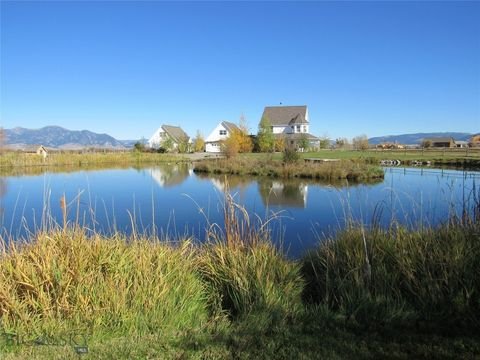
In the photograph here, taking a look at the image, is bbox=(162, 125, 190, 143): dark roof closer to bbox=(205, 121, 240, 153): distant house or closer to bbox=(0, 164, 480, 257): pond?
bbox=(205, 121, 240, 153): distant house

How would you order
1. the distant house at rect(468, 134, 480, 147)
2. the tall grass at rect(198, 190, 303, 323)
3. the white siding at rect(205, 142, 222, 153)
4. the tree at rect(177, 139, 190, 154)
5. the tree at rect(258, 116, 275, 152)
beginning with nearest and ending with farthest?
the tall grass at rect(198, 190, 303, 323), the tree at rect(258, 116, 275, 152), the tree at rect(177, 139, 190, 154), the white siding at rect(205, 142, 222, 153), the distant house at rect(468, 134, 480, 147)

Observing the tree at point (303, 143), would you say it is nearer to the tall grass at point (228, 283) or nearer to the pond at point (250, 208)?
the pond at point (250, 208)

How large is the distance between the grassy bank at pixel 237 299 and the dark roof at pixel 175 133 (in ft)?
233

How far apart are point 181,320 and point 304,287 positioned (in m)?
1.81

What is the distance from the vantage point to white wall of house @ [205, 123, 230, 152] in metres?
72.8

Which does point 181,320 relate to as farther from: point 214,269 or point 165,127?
point 165,127

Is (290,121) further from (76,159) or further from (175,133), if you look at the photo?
(76,159)

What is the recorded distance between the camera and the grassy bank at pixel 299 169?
2868cm

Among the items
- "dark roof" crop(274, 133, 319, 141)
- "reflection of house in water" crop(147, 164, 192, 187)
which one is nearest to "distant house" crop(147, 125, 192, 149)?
"dark roof" crop(274, 133, 319, 141)

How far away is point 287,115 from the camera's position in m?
75.1

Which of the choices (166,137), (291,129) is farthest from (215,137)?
(291,129)

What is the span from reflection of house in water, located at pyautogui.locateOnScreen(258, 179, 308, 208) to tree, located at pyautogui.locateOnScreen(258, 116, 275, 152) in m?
32.4

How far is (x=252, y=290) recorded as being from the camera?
4.25 m

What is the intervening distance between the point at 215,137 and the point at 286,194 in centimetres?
5402
